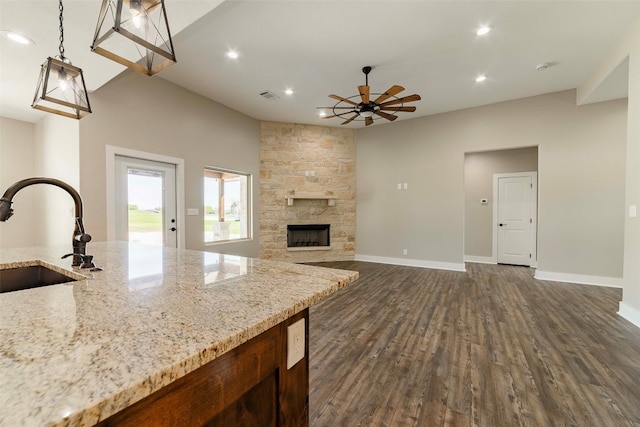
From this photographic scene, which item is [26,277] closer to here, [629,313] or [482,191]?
[629,313]

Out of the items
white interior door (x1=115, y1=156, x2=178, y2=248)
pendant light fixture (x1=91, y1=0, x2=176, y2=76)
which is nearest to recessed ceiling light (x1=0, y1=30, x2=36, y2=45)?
white interior door (x1=115, y1=156, x2=178, y2=248)

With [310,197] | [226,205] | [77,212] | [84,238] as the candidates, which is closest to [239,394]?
[84,238]

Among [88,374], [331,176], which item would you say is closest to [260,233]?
[331,176]

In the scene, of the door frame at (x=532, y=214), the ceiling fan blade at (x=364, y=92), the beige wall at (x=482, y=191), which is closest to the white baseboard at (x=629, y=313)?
the door frame at (x=532, y=214)

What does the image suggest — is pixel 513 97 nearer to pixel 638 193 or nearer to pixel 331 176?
pixel 638 193

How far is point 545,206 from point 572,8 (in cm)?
307

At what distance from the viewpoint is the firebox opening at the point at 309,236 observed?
6371mm

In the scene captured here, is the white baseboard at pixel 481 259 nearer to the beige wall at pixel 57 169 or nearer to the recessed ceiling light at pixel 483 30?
the recessed ceiling light at pixel 483 30

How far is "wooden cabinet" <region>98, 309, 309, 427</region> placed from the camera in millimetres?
488

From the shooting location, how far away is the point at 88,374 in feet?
1.42

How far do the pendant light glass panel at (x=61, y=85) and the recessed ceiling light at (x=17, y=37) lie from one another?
1.02 metres

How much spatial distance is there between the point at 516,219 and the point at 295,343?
22.5 feet

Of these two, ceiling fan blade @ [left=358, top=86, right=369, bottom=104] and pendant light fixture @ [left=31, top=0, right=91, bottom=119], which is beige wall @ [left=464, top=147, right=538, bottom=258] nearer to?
ceiling fan blade @ [left=358, top=86, right=369, bottom=104]

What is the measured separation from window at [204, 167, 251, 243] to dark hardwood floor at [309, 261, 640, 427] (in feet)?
9.13
